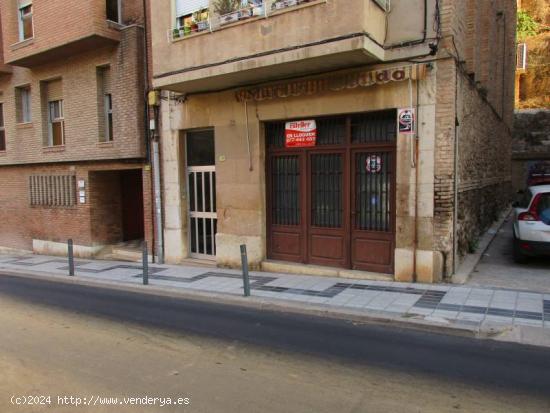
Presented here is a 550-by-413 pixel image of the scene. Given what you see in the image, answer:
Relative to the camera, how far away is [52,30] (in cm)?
1249

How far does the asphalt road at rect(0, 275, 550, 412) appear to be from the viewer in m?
4.02

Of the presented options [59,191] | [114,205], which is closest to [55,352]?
[114,205]

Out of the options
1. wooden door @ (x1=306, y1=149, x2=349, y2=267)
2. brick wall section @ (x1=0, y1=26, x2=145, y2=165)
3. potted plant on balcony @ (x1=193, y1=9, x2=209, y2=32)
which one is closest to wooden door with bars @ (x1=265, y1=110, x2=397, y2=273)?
wooden door @ (x1=306, y1=149, x2=349, y2=267)

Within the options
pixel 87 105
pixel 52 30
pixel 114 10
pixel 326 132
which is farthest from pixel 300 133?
pixel 52 30

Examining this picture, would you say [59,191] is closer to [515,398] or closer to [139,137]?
[139,137]

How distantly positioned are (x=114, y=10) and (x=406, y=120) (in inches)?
365

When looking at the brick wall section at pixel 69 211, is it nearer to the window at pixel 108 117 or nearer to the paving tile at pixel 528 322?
the window at pixel 108 117

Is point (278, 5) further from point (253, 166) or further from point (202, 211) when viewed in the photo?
point (202, 211)

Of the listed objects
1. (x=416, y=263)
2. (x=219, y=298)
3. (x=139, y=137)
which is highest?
(x=139, y=137)

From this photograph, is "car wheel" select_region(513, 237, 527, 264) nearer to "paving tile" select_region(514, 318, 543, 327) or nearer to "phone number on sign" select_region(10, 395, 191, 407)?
"paving tile" select_region(514, 318, 543, 327)

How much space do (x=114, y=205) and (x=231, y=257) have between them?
5324 millimetres

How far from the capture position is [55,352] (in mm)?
5402

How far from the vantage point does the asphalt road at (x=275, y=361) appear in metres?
4.02

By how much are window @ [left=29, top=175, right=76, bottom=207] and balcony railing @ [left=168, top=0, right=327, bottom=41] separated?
6.27 m
